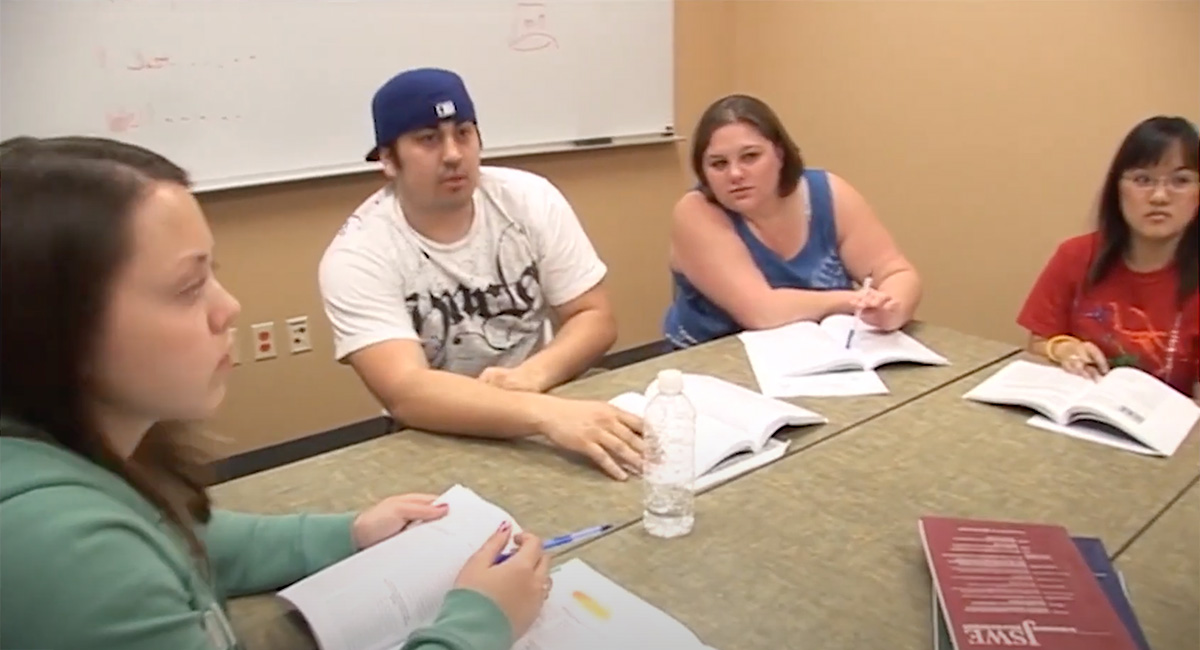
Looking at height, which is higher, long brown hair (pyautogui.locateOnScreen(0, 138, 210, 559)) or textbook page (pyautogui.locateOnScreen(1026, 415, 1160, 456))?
long brown hair (pyautogui.locateOnScreen(0, 138, 210, 559))

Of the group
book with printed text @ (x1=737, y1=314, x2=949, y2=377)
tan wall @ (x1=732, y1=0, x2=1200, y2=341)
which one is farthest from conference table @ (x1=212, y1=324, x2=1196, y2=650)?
tan wall @ (x1=732, y1=0, x2=1200, y2=341)

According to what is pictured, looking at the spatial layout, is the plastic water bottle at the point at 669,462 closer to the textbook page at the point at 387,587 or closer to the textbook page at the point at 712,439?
the textbook page at the point at 712,439

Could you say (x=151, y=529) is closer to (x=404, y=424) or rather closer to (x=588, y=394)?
(x=404, y=424)

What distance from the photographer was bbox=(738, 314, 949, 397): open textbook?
1797 mm

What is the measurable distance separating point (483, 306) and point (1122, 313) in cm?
128

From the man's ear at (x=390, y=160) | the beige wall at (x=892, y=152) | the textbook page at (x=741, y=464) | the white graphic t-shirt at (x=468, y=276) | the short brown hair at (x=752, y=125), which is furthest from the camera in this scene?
the beige wall at (x=892, y=152)

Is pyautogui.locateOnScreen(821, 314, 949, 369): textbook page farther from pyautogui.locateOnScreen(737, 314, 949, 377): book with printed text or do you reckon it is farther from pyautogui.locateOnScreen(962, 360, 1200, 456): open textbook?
pyautogui.locateOnScreen(962, 360, 1200, 456): open textbook

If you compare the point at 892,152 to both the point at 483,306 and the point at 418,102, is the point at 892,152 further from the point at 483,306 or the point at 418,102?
the point at 418,102

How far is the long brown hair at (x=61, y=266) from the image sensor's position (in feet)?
2.46

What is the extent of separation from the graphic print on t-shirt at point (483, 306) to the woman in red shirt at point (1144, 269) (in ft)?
3.27

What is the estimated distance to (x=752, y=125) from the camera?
2148 mm

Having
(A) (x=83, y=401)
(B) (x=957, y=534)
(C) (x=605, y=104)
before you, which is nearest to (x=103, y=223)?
(A) (x=83, y=401)

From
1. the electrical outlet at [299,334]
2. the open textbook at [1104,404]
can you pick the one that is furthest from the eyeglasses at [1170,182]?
the electrical outlet at [299,334]

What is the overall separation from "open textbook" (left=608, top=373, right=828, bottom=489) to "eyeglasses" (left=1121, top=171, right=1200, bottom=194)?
936 mm
